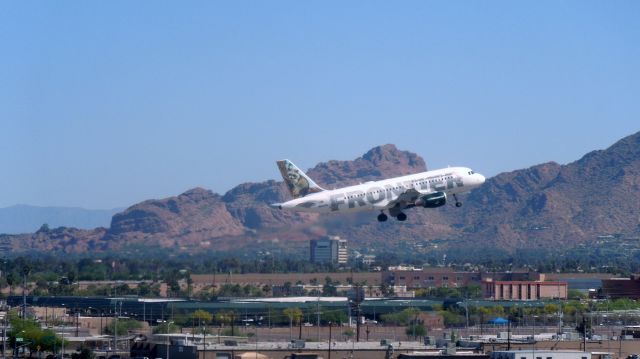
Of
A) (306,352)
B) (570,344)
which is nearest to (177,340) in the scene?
(306,352)

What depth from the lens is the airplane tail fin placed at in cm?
14162

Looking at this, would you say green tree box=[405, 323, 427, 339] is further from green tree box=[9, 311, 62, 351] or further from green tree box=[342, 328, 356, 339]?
green tree box=[9, 311, 62, 351]

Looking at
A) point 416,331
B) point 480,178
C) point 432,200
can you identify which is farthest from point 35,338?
point 480,178

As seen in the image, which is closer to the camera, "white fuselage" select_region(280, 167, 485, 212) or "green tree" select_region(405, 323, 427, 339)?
"white fuselage" select_region(280, 167, 485, 212)

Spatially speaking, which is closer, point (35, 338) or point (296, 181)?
point (296, 181)

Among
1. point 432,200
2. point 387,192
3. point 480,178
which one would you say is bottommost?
point 432,200

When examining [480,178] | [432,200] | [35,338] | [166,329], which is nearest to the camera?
[432,200]

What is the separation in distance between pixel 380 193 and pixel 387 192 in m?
0.75

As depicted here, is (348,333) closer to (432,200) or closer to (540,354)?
(432,200)

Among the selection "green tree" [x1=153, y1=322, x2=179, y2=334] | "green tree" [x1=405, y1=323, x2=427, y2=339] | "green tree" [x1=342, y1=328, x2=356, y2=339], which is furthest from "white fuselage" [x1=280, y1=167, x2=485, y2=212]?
"green tree" [x1=153, y1=322, x2=179, y2=334]

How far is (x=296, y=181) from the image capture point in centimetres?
14288

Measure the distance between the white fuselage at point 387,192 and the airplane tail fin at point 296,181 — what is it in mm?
2311

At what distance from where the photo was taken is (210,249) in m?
187

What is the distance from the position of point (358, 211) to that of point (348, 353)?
1295 cm
